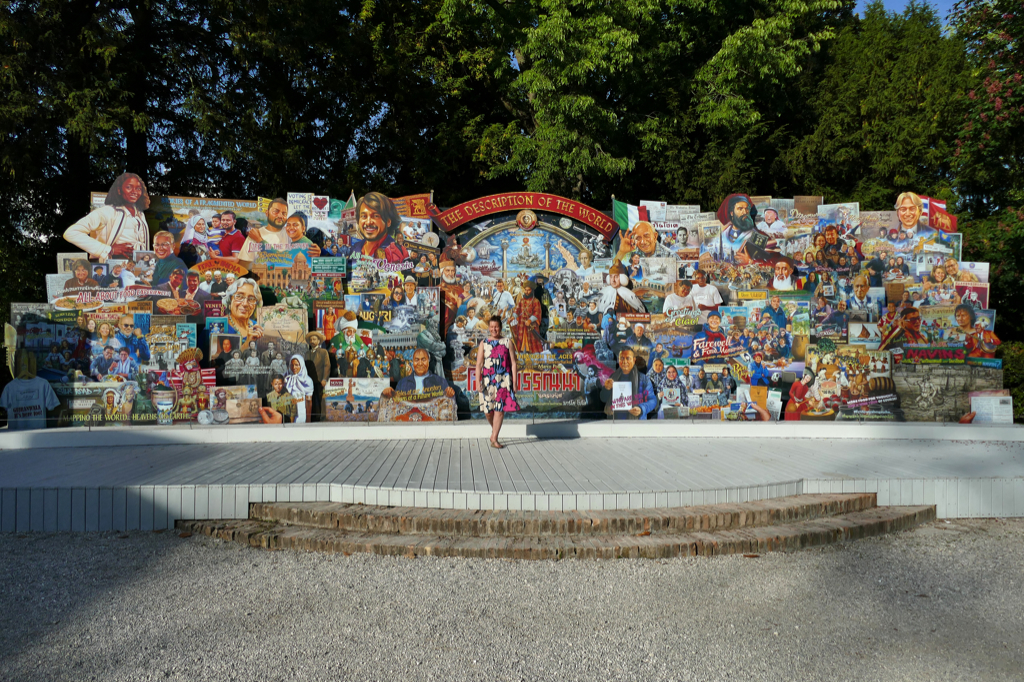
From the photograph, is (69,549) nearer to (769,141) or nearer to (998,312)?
(998,312)

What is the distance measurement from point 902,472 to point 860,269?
4106 mm

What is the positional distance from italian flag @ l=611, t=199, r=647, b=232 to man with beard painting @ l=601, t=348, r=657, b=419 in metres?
1.89

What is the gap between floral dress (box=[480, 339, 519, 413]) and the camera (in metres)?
8.42

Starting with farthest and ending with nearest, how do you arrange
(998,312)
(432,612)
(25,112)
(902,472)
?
(998,312) < (25,112) < (902,472) < (432,612)

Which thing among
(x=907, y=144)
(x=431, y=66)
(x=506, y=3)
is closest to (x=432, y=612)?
(x=431, y=66)

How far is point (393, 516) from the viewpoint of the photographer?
5875mm

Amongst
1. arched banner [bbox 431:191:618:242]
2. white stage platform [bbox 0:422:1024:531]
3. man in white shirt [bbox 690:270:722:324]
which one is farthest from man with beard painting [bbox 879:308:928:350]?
arched banner [bbox 431:191:618:242]

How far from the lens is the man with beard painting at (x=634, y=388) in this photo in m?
10.0

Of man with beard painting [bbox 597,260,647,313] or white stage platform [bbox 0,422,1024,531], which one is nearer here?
white stage platform [bbox 0,422,1024,531]

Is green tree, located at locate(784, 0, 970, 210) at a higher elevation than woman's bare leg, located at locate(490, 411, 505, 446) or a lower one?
higher

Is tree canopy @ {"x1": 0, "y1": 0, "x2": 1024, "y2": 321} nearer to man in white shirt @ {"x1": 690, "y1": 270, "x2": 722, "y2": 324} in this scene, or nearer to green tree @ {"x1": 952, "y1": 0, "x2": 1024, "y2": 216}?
green tree @ {"x1": 952, "y1": 0, "x2": 1024, "y2": 216}

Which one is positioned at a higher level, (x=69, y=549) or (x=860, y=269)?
(x=860, y=269)

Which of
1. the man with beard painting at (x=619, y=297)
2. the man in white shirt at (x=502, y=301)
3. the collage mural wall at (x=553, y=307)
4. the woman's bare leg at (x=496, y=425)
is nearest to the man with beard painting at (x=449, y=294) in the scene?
the collage mural wall at (x=553, y=307)

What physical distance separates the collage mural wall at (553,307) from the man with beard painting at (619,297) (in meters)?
0.02
